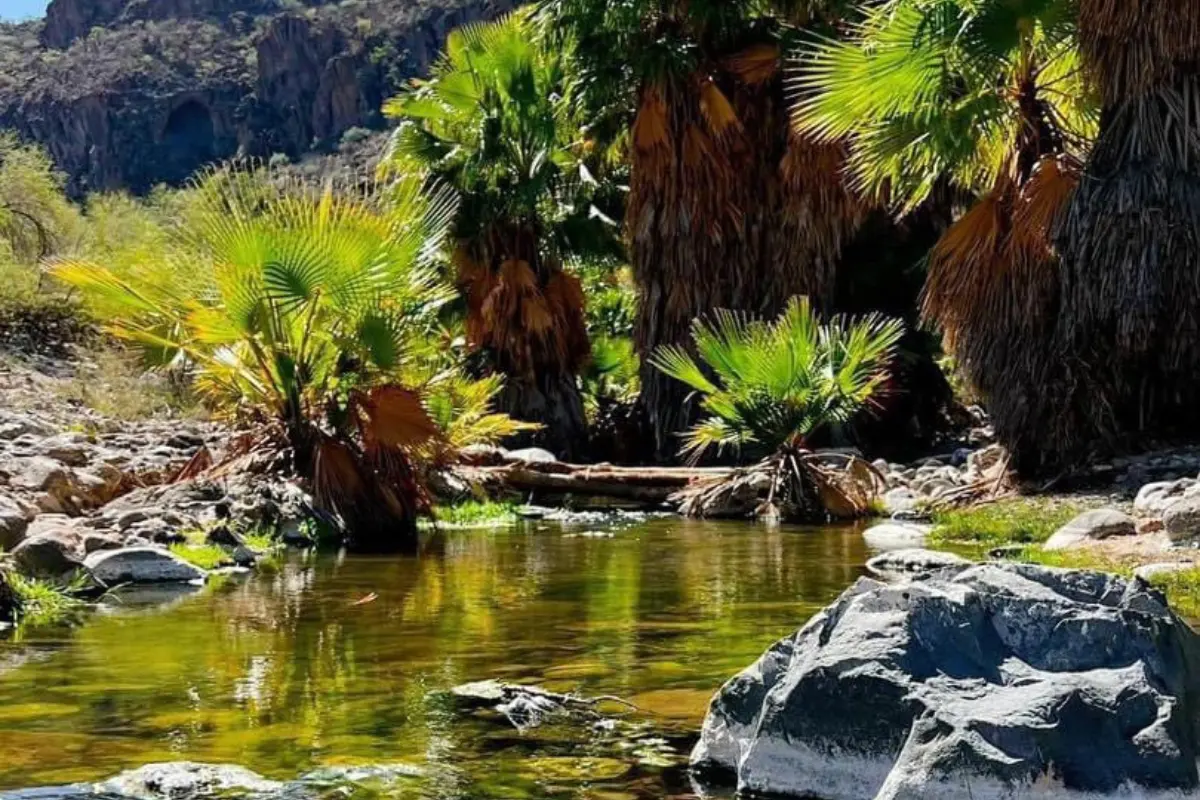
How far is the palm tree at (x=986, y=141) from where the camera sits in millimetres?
13133

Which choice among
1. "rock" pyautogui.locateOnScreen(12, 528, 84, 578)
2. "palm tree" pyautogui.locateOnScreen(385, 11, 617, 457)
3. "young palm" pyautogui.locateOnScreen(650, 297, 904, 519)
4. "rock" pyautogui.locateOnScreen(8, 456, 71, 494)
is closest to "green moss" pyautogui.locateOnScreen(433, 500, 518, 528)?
"young palm" pyautogui.locateOnScreen(650, 297, 904, 519)

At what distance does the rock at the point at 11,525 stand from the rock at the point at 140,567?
1.50ft

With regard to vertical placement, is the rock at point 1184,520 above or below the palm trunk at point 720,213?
below

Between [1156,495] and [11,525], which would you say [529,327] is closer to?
[1156,495]

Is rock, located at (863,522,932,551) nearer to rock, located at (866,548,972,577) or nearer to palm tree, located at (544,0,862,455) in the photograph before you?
rock, located at (866,548,972,577)

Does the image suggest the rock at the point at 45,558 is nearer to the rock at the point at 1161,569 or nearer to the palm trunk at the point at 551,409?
the rock at the point at 1161,569

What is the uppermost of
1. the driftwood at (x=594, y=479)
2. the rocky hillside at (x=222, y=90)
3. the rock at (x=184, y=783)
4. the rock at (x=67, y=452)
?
the rocky hillside at (x=222, y=90)

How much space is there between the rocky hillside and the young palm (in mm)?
77422

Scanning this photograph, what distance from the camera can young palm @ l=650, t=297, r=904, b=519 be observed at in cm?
1428

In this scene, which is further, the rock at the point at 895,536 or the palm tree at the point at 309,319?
the rock at the point at 895,536

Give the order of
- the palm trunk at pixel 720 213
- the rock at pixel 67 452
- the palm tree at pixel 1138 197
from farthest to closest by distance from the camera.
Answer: the palm trunk at pixel 720 213
the rock at pixel 67 452
the palm tree at pixel 1138 197

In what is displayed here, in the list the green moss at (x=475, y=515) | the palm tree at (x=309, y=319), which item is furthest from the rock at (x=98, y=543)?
the green moss at (x=475, y=515)

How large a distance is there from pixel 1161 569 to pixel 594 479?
9052 mm

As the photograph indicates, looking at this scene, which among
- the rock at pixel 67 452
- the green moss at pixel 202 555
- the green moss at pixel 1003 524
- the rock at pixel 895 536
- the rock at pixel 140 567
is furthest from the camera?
the rock at pixel 67 452
